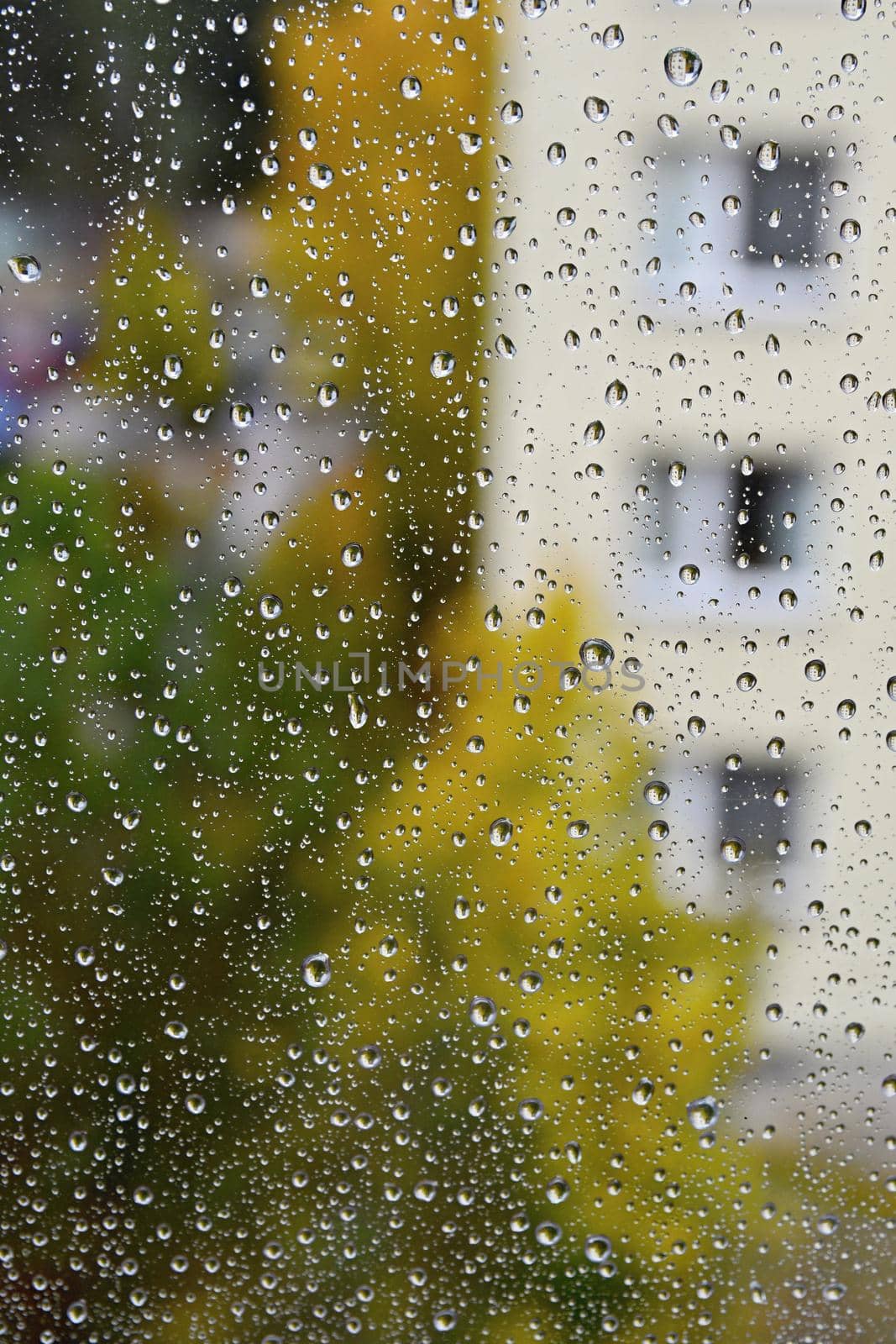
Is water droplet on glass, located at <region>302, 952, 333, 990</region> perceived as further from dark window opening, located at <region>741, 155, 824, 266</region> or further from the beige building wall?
dark window opening, located at <region>741, 155, 824, 266</region>

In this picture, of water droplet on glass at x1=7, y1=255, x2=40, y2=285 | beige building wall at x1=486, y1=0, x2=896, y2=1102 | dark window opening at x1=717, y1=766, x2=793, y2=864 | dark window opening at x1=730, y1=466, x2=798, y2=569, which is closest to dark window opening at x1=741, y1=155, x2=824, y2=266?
beige building wall at x1=486, y1=0, x2=896, y2=1102

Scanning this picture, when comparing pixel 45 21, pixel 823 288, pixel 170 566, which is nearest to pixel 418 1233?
pixel 170 566

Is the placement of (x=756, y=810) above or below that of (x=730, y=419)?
below

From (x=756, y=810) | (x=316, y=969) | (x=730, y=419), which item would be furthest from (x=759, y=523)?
(x=316, y=969)

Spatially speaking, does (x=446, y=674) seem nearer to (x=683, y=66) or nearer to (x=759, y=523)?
(x=759, y=523)

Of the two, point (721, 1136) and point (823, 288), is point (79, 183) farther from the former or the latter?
point (721, 1136)

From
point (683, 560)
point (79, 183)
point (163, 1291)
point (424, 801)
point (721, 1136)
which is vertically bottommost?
point (163, 1291)

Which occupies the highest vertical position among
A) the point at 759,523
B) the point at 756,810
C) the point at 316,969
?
the point at 759,523

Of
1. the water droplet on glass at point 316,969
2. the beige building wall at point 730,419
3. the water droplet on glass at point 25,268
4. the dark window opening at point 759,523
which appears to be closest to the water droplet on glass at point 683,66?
the beige building wall at point 730,419

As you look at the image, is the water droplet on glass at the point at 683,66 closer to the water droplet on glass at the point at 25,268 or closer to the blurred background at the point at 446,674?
the blurred background at the point at 446,674
